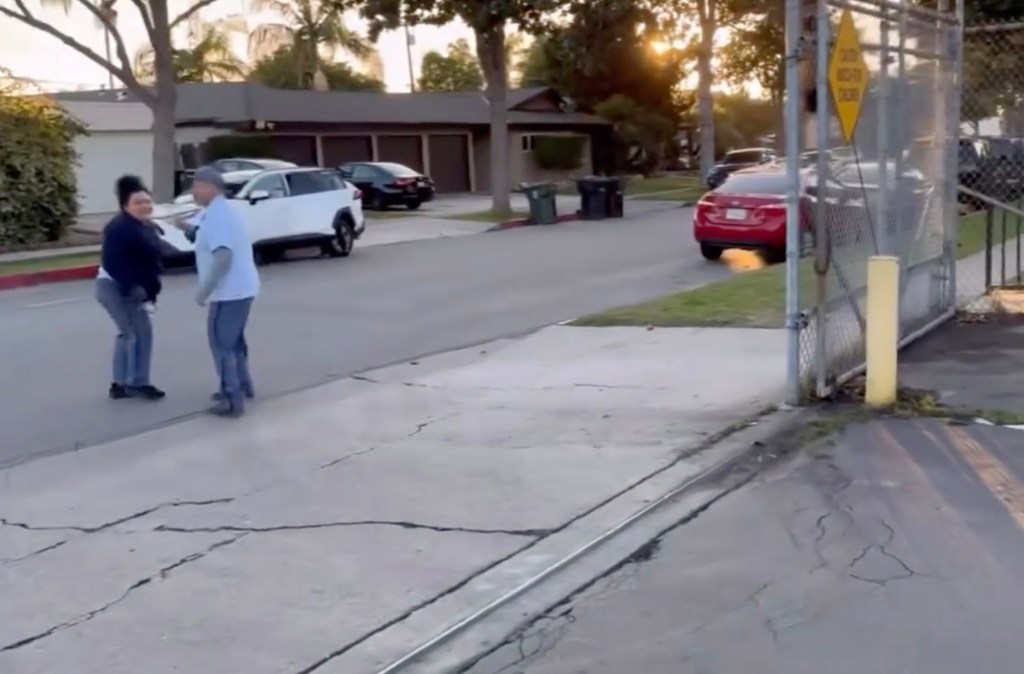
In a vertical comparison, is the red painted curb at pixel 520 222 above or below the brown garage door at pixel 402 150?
below

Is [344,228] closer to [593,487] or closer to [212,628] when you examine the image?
[593,487]

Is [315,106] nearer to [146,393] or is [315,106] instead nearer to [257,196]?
[257,196]

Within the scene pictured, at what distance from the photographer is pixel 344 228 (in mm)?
23438

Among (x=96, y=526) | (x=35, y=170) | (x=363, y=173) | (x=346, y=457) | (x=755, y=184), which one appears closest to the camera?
(x=96, y=526)

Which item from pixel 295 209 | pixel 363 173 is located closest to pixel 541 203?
pixel 363 173

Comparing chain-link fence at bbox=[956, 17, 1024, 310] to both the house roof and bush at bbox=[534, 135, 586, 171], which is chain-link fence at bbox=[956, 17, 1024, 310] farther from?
bush at bbox=[534, 135, 586, 171]

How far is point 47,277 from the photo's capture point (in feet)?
67.7

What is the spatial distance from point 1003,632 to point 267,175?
18.9 m

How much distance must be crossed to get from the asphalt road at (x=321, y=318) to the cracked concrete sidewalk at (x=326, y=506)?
808 millimetres

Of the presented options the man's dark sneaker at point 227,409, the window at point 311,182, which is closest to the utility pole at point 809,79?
the man's dark sneaker at point 227,409

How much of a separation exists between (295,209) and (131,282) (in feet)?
41.7

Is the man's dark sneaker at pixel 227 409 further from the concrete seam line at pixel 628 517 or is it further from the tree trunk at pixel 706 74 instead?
the tree trunk at pixel 706 74

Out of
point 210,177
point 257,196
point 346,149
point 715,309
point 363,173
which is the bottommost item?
point 715,309

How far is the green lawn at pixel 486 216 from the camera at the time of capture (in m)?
32.5
